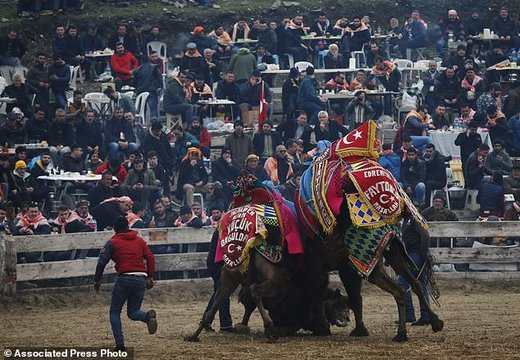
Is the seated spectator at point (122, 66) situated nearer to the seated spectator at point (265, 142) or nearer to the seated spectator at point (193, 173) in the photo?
the seated spectator at point (265, 142)

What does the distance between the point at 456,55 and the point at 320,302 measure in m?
15.2

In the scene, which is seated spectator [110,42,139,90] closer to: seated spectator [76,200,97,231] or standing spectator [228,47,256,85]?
standing spectator [228,47,256,85]

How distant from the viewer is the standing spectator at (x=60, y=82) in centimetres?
2973

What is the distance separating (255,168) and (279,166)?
1001mm

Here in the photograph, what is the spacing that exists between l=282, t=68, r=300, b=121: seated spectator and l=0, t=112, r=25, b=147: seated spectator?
5.43 m

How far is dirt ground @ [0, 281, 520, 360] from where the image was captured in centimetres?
Result: 1561

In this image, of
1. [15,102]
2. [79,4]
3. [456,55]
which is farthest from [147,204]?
[79,4]

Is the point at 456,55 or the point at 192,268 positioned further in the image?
the point at 456,55

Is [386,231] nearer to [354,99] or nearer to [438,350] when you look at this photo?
[438,350]

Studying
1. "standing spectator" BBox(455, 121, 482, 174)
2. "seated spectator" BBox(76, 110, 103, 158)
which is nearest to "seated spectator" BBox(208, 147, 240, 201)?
"seated spectator" BBox(76, 110, 103, 158)

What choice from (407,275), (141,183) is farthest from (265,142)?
(407,275)

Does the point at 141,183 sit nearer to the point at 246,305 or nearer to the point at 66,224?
the point at 66,224

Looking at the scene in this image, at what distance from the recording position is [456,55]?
1258 inches

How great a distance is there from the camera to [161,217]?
78.7 ft
